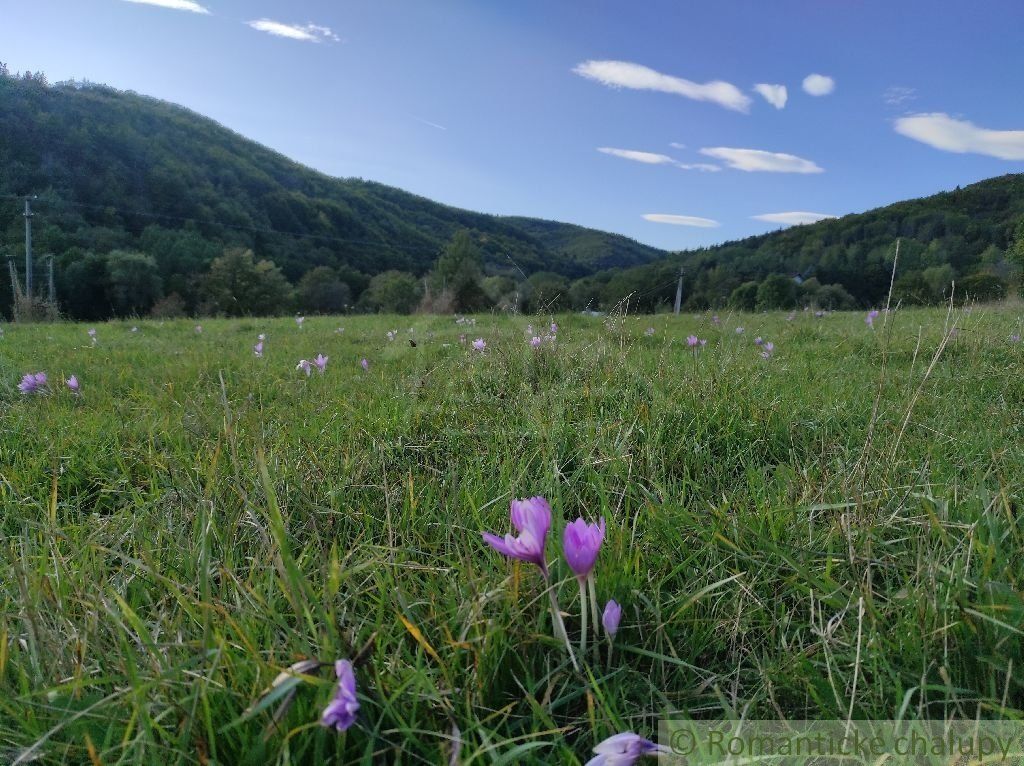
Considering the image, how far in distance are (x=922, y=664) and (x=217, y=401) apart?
3.25m

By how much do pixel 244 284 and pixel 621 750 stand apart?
6856 centimetres

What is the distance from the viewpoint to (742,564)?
5.13ft

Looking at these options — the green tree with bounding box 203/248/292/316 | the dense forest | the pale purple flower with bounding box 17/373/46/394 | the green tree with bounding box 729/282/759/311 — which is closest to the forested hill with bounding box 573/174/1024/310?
the dense forest

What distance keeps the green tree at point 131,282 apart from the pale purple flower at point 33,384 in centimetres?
5957

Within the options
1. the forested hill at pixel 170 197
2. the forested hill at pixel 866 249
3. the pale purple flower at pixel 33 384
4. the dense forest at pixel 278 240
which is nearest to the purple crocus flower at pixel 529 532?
the dense forest at pixel 278 240

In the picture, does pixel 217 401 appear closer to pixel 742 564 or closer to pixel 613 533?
pixel 613 533

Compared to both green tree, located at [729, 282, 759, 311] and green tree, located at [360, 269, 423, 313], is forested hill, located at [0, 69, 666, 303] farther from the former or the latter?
green tree, located at [729, 282, 759, 311]

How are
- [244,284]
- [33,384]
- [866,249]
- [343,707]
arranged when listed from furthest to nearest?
[244,284] → [866,249] → [33,384] → [343,707]

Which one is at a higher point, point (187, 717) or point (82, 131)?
point (82, 131)

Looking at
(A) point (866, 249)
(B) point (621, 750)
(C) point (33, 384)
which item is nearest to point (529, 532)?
(B) point (621, 750)

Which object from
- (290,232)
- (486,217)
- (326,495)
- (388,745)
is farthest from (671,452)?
(486,217)

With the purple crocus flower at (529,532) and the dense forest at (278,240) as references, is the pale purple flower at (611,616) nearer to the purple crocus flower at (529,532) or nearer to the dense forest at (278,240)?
the purple crocus flower at (529,532)

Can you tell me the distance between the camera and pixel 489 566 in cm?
145

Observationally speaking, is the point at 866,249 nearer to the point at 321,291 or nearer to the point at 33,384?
→ the point at 33,384
